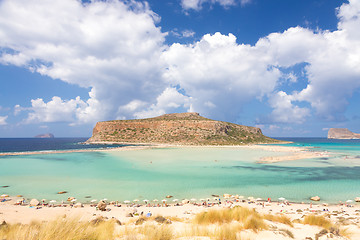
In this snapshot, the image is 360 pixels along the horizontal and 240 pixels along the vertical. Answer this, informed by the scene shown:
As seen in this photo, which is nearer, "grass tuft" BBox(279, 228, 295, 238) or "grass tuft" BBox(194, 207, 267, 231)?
"grass tuft" BBox(279, 228, 295, 238)

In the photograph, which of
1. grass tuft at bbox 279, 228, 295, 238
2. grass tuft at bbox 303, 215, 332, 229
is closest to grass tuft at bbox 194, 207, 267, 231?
grass tuft at bbox 279, 228, 295, 238

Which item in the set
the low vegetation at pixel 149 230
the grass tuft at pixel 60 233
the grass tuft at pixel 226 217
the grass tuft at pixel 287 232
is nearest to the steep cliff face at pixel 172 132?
the grass tuft at pixel 226 217

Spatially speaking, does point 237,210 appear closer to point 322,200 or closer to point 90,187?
point 322,200

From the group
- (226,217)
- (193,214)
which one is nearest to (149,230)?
(226,217)

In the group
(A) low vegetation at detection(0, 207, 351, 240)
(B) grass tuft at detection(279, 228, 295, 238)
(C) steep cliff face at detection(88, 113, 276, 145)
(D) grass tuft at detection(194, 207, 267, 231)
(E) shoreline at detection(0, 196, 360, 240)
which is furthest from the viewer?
(C) steep cliff face at detection(88, 113, 276, 145)

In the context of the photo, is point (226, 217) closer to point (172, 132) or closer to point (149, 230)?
point (149, 230)

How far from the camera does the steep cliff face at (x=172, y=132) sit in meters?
106

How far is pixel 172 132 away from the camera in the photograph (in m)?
112

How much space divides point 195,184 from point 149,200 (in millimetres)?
6430

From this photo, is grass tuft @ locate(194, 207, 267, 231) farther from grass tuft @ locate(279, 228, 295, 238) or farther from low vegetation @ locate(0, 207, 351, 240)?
grass tuft @ locate(279, 228, 295, 238)

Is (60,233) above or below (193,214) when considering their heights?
above

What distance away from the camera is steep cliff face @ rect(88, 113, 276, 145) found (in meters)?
106

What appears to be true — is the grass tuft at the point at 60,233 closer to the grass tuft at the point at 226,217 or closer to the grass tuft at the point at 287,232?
the grass tuft at the point at 226,217

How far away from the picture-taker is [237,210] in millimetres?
9562
